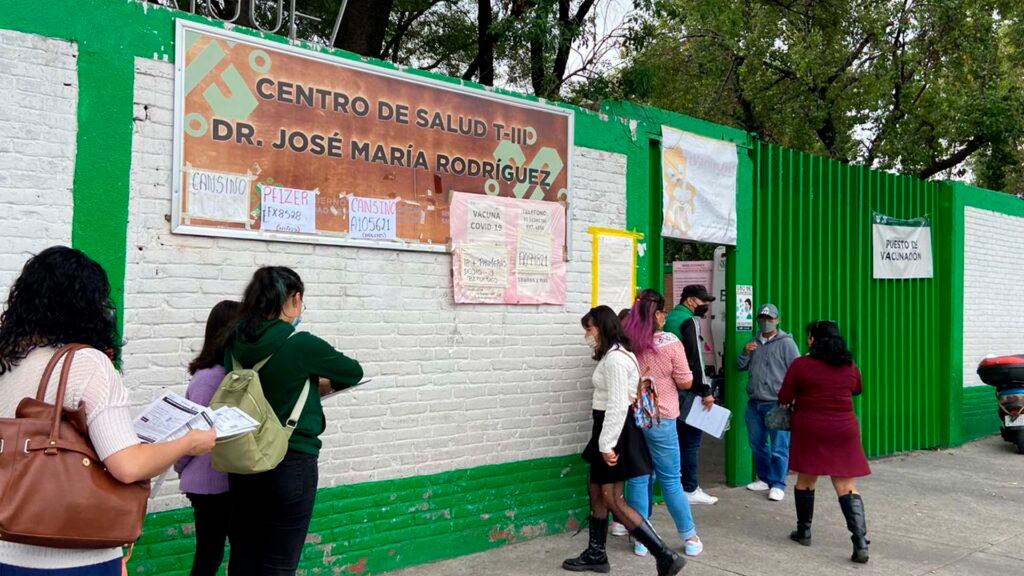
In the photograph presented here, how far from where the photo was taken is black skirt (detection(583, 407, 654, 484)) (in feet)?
16.7

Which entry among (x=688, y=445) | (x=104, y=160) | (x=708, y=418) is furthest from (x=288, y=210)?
(x=688, y=445)

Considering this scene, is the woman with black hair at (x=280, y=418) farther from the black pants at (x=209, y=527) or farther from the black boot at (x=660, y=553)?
the black boot at (x=660, y=553)

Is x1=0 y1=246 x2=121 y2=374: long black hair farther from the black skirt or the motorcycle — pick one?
the motorcycle

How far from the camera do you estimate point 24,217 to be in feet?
13.4

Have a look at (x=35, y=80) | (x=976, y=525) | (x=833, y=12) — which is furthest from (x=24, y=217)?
(x=833, y=12)

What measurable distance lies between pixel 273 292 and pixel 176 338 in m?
1.27

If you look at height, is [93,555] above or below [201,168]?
below

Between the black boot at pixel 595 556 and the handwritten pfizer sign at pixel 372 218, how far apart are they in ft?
7.25

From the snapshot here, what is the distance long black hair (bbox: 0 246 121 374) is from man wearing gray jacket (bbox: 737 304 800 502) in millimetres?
6051

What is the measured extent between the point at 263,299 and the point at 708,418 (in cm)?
412

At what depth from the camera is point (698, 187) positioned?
7.47 metres

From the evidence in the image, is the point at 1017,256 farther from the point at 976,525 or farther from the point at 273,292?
the point at 273,292

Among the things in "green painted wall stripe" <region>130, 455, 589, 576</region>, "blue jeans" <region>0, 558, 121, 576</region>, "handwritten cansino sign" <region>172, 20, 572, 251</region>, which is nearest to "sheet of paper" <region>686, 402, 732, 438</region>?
"green painted wall stripe" <region>130, 455, 589, 576</region>

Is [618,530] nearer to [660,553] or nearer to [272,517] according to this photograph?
[660,553]
